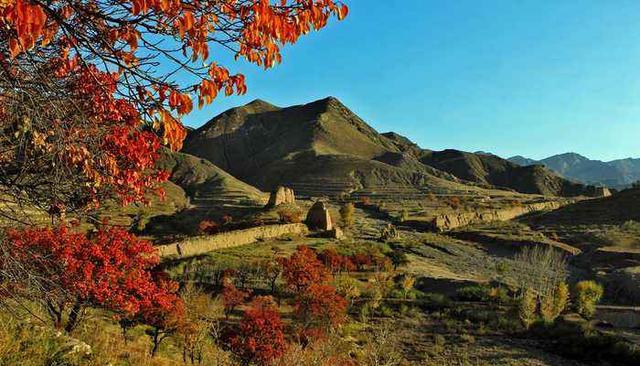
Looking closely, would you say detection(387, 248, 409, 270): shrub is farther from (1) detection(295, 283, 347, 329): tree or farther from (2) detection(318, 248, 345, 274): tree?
(1) detection(295, 283, 347, 329): tree

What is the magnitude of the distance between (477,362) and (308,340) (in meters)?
9.00

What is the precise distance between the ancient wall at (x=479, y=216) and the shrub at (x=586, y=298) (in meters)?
43.9

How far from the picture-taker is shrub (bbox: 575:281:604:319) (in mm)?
33844

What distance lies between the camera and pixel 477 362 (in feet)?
84.7

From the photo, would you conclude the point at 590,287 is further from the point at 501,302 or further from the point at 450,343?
the point at 450,343

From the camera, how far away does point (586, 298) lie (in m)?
34.8

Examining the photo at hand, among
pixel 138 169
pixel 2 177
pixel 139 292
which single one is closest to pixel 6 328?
pixel 2 177

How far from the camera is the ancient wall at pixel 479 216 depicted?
3252 inches

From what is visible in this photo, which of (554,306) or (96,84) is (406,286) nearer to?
(554,306)

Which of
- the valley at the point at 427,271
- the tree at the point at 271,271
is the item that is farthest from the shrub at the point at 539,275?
the tree at the point at 271,271

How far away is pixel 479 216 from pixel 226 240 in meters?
56.6

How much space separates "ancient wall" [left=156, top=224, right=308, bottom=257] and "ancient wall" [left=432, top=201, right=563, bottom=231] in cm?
2674

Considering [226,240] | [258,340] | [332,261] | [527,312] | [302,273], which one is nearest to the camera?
[258,340]

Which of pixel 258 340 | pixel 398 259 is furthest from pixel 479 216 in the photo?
pixel 258 340
